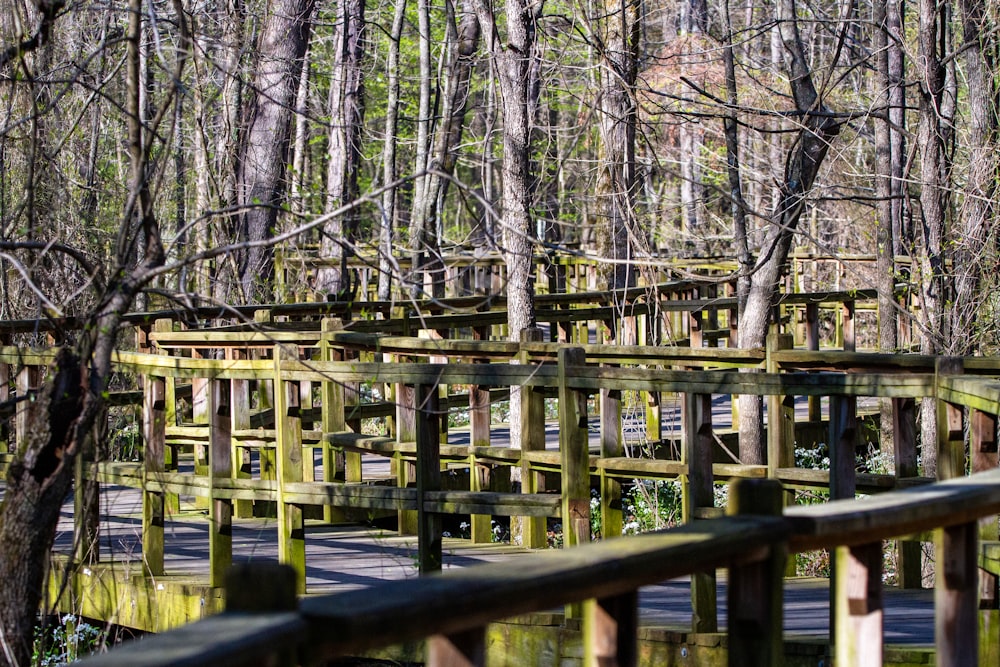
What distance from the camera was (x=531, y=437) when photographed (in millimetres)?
7750

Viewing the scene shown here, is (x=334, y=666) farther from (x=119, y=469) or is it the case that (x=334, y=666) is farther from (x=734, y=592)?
(x=734, y=592)

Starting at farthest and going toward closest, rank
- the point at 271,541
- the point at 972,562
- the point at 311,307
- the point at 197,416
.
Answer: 1. the point at 311,307
2. the point at 197,416
3. the point at 271,541
4. the point at 972,562

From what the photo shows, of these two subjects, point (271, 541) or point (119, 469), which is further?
→ point (271, 541)

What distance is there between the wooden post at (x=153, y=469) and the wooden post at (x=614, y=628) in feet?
16.8

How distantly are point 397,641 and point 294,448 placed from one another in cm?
552

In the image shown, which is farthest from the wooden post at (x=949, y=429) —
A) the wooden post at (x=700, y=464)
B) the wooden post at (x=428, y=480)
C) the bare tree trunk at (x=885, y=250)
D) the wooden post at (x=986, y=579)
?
the bare tree trunk at (x=885, y=250)

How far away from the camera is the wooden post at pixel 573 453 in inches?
266

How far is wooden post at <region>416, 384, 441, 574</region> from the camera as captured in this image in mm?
6871

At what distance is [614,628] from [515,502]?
13.2ft

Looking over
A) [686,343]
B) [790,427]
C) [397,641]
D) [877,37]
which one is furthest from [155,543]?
[877,37]

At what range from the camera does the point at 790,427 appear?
7387 millimetres

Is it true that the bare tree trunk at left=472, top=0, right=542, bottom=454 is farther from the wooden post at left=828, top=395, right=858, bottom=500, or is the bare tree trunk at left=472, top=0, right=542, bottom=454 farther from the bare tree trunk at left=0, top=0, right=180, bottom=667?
the bare tree trunk at left=0, top=0, right=180, bottom=667

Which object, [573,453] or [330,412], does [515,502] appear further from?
[330,412]

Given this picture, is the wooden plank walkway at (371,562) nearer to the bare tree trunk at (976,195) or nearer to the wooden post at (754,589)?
the wooden post at (754,589)
